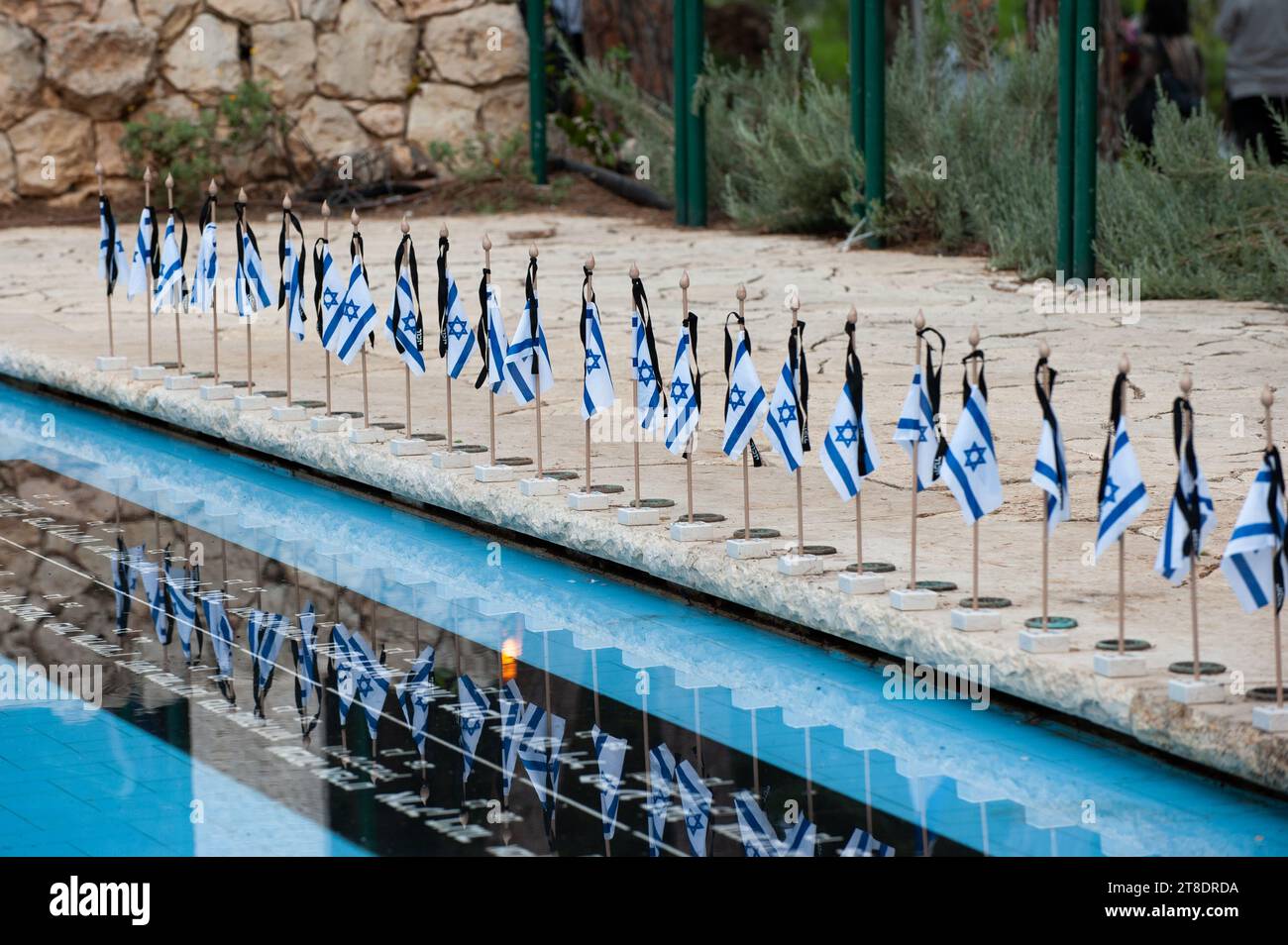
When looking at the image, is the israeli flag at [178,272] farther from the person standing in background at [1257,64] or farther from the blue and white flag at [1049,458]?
the person standing in background at [1257,64]

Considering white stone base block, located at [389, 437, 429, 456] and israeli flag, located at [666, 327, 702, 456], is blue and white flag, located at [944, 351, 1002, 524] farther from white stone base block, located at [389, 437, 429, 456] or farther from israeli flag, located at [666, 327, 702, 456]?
white stone base block, located at [389, 437, 429, 456]

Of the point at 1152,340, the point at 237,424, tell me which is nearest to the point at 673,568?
the point at 237,424

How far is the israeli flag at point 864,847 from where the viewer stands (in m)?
4.43

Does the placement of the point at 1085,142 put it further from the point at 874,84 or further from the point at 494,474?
the point at 494,474

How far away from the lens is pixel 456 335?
7.74 m

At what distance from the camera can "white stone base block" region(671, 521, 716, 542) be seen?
6555 mm

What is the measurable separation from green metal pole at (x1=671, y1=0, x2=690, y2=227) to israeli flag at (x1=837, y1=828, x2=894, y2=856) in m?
10.6

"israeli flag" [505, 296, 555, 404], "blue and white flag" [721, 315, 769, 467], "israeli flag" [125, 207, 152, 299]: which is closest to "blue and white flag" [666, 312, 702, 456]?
"blue and white flag" [721, 315, 769, 467]

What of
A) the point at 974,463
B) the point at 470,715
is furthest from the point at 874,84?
the point at 470,715

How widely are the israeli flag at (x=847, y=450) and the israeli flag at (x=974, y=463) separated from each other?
350 millimetres

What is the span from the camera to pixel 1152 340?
991 cm

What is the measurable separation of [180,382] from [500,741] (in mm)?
4641

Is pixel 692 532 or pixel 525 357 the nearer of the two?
pixel 692 532
